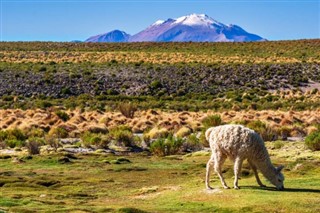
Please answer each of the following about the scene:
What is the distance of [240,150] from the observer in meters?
14.6

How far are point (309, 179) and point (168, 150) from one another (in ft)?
34.1

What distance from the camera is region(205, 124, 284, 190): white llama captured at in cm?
1459

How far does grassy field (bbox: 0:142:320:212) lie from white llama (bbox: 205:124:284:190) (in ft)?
1.42

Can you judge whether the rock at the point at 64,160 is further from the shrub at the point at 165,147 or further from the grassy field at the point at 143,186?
the shrub at the point at 165,147

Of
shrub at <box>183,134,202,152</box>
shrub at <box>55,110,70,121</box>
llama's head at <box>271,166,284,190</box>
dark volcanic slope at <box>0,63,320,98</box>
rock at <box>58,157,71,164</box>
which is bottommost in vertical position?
shrub at <box>183,134,202,152</box>

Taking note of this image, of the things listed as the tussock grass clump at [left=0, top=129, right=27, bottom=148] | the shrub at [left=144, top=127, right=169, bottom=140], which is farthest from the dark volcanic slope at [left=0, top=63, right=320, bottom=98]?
the tussock grass clump at [left=0, top=129, right=27, bottom=148]

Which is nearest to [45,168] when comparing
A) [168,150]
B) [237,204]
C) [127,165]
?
[127,165]

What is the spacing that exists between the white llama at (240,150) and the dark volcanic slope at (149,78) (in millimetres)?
51487

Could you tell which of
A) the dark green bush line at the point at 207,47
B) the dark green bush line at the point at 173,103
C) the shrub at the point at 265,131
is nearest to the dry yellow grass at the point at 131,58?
the dark green bush line at the point at 207,47

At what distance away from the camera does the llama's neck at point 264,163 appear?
14.9m

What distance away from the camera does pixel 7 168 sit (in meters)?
21.9

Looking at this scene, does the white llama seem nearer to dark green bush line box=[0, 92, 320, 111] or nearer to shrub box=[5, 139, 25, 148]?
shrub box=[5, 139, 25, 148]

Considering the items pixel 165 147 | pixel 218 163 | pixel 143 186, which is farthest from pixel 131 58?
pixel 218 163

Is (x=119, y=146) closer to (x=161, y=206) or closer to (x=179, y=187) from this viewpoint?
(x=179, y=187)
